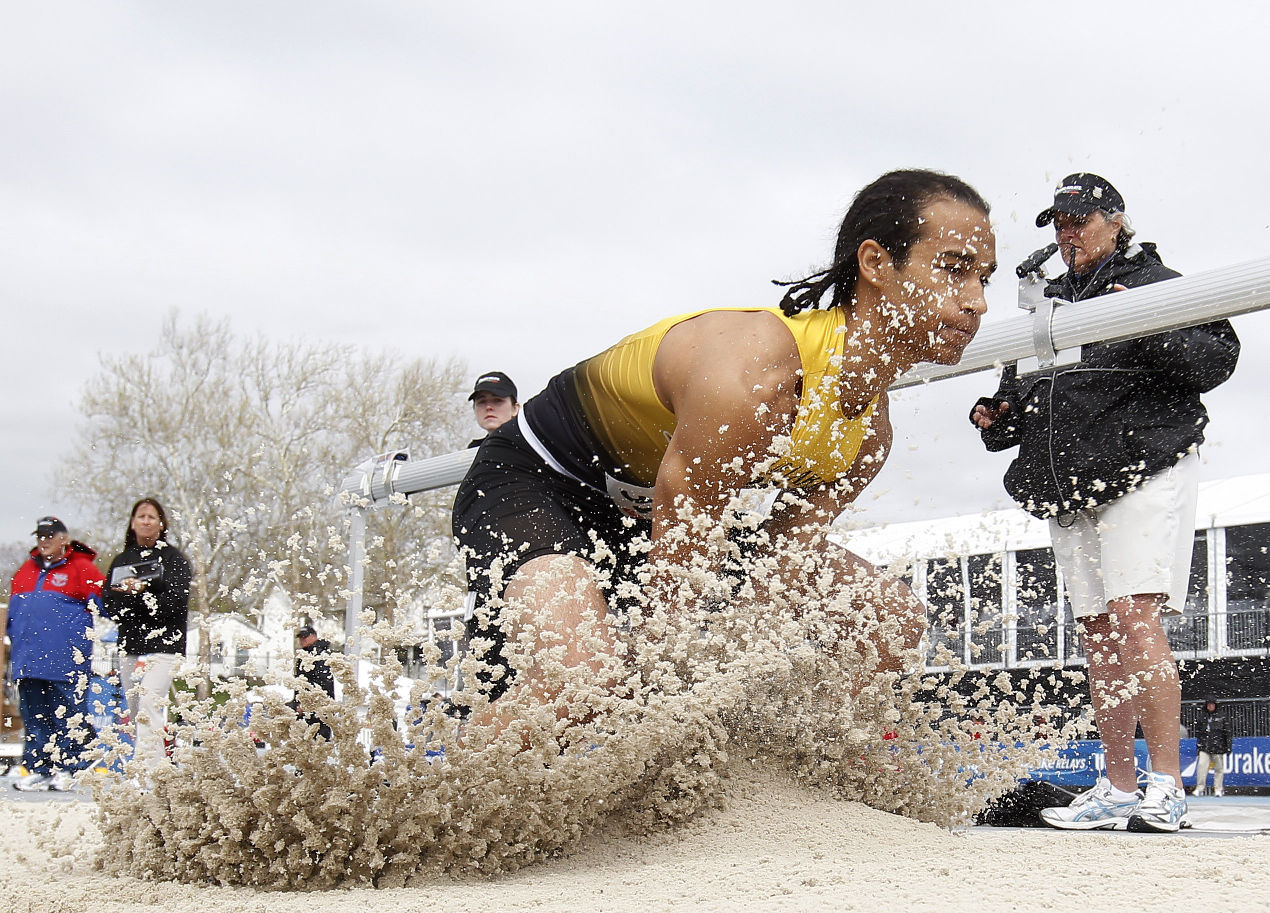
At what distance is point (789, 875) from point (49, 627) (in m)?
5.25

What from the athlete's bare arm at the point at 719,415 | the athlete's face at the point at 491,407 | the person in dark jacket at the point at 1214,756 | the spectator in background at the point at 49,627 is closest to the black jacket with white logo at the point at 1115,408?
the athlete's bare arm at the point at 719,415

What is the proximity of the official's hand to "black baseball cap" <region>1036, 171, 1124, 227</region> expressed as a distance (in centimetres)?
52

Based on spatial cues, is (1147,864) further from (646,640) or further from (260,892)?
(260,892)

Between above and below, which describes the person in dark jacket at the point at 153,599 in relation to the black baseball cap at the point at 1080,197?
below

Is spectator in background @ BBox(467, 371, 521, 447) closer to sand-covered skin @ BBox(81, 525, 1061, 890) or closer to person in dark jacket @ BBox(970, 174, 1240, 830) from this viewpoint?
person in dark jacket @ BBox(970, 174, 1240, 830)

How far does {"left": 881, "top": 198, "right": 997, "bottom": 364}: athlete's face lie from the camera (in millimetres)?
2303

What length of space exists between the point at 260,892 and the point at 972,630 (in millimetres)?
1517

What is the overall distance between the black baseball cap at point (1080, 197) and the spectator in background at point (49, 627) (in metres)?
4.92

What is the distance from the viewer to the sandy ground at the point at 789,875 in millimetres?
1487

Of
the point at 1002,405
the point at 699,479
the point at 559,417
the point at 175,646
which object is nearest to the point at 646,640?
the point at 699,479

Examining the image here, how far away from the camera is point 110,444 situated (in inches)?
714

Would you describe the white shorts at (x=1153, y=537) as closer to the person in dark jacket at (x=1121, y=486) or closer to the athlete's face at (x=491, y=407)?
the person in dark jacket at (x=1121, y=486)

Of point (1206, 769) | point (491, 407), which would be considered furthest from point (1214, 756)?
point (491, 407)

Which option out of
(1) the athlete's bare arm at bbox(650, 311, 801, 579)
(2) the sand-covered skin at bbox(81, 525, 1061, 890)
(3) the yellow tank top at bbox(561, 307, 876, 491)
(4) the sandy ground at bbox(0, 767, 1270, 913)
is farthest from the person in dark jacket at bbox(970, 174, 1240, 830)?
(1) the athlete's bare arm at bbox(650, 311, 801, 579)
